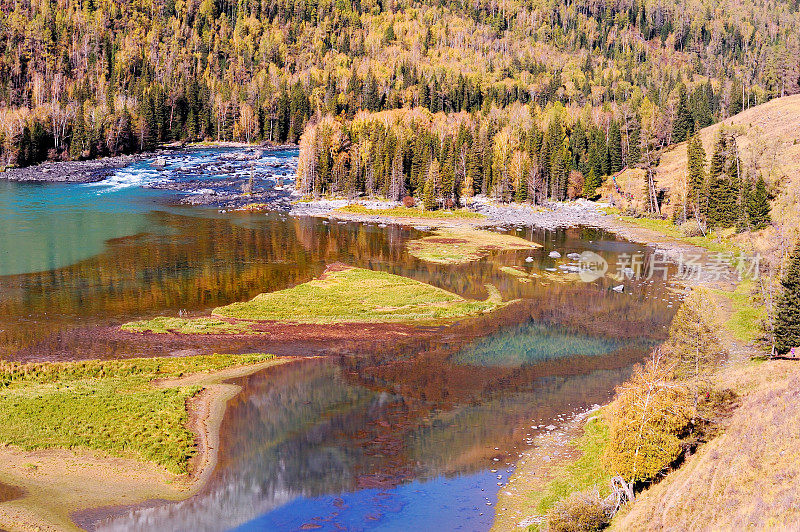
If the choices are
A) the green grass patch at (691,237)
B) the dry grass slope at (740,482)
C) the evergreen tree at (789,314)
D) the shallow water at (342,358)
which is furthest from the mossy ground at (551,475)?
the green grass patch at (691,237)

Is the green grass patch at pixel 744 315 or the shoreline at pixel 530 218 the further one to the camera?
the shoreline at pixel 530 218

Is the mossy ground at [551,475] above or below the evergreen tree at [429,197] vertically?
below

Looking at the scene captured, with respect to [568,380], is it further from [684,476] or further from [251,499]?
[251,499]

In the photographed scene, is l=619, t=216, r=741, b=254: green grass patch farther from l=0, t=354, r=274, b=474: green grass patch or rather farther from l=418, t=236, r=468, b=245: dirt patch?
l=0, t=354, r=274, b=474: green grass patch

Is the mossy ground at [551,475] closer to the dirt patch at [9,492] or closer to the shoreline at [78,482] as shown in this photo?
the shoreline at [78,482]

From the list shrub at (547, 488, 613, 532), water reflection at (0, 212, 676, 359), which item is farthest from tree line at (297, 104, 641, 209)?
shrub at (547, 488, 613, 532)

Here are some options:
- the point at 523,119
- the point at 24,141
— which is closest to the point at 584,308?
the point at 523,119
